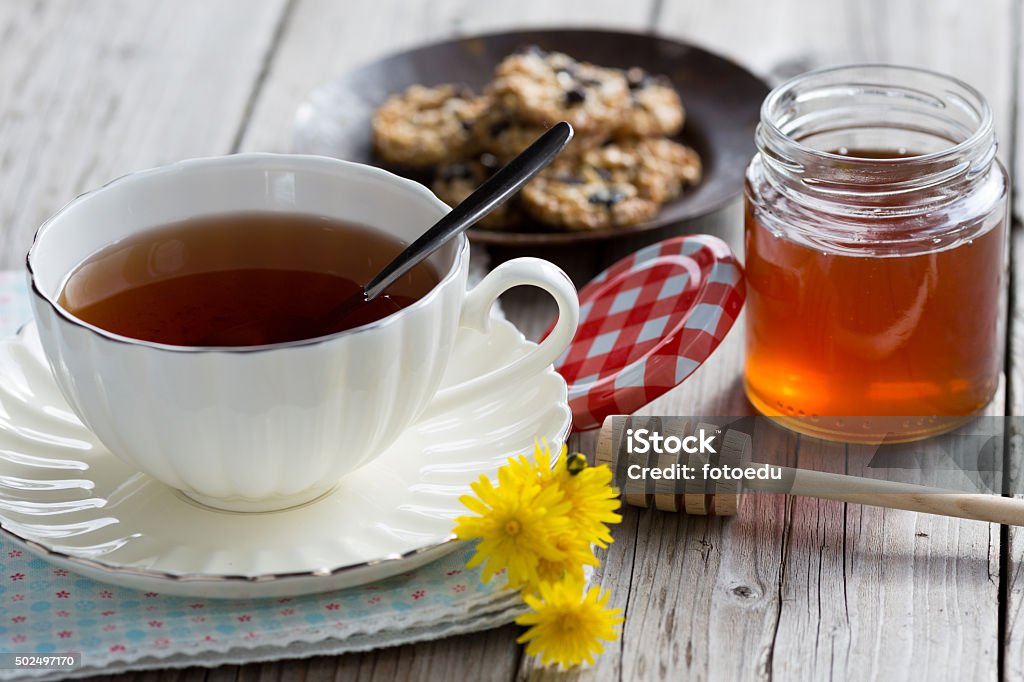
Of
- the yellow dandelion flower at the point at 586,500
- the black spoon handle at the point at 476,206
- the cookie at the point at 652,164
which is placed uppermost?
the cookie at the point at 652,164

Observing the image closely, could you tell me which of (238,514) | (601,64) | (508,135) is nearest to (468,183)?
(508,135)

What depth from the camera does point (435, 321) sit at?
94 cm

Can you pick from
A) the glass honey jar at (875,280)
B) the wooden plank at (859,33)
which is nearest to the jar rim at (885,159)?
the glass honey jar at (875,280)

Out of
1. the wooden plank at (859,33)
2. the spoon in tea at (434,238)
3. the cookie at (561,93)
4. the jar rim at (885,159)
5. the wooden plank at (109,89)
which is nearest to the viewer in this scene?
the spoon in tea at (434,238)

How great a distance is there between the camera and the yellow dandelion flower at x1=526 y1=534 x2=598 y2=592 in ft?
2.97

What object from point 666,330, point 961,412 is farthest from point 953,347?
point 666,330

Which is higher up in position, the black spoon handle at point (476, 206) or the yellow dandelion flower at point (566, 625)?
the black spoon handle at point (476, 206)

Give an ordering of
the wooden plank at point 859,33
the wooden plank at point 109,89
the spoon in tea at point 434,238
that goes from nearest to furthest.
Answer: the spoon in tea at point 434,238
the wooden plank at point 109,89
the wooden plank at point 859,33

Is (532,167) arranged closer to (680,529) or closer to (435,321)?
(435,321)

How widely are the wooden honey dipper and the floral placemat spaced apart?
18 cm

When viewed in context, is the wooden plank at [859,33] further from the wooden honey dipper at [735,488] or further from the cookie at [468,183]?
the wooden honey dipper at [735,488]

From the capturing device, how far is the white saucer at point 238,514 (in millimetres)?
906

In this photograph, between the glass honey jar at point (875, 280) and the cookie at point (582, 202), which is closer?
the glass honey jar at point (875, 280)

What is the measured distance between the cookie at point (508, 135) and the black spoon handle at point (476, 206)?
591 mm
